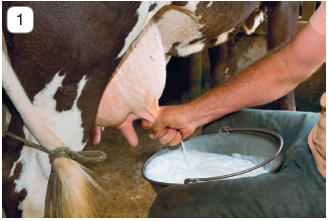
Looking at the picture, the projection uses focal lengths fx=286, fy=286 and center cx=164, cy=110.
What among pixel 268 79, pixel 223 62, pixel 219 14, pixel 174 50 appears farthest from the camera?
pixel 223 62

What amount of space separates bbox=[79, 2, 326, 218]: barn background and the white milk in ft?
0.52

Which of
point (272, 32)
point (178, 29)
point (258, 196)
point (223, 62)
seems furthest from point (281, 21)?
point (258, 196)

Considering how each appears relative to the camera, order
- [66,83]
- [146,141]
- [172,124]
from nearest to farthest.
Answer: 1. [66,83]
2. [172,124]
3. [146,141]

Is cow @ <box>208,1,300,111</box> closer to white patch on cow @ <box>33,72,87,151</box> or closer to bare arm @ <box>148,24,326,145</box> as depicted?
bare arm @ <box>148,24,326,145</box>

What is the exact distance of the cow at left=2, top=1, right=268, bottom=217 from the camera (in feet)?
1.86

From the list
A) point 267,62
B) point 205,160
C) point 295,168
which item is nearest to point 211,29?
point 267,62

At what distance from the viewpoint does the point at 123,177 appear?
1349 mm

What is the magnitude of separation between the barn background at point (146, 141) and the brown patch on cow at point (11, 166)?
0.77 ft

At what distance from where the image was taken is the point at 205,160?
2.95 feet

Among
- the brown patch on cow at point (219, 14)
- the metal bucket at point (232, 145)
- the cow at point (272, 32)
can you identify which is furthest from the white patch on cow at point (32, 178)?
the cow at point (272, 32)

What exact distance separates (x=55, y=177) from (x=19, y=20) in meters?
0.36

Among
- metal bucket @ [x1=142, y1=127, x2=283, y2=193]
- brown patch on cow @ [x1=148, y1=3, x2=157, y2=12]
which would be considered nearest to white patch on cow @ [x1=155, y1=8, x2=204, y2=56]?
brown patch on cow @ [x1=148, y1=3, x2=157, y2=12]

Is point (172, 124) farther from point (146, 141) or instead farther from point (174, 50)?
point (146, 141)

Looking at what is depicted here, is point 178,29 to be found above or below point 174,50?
above
